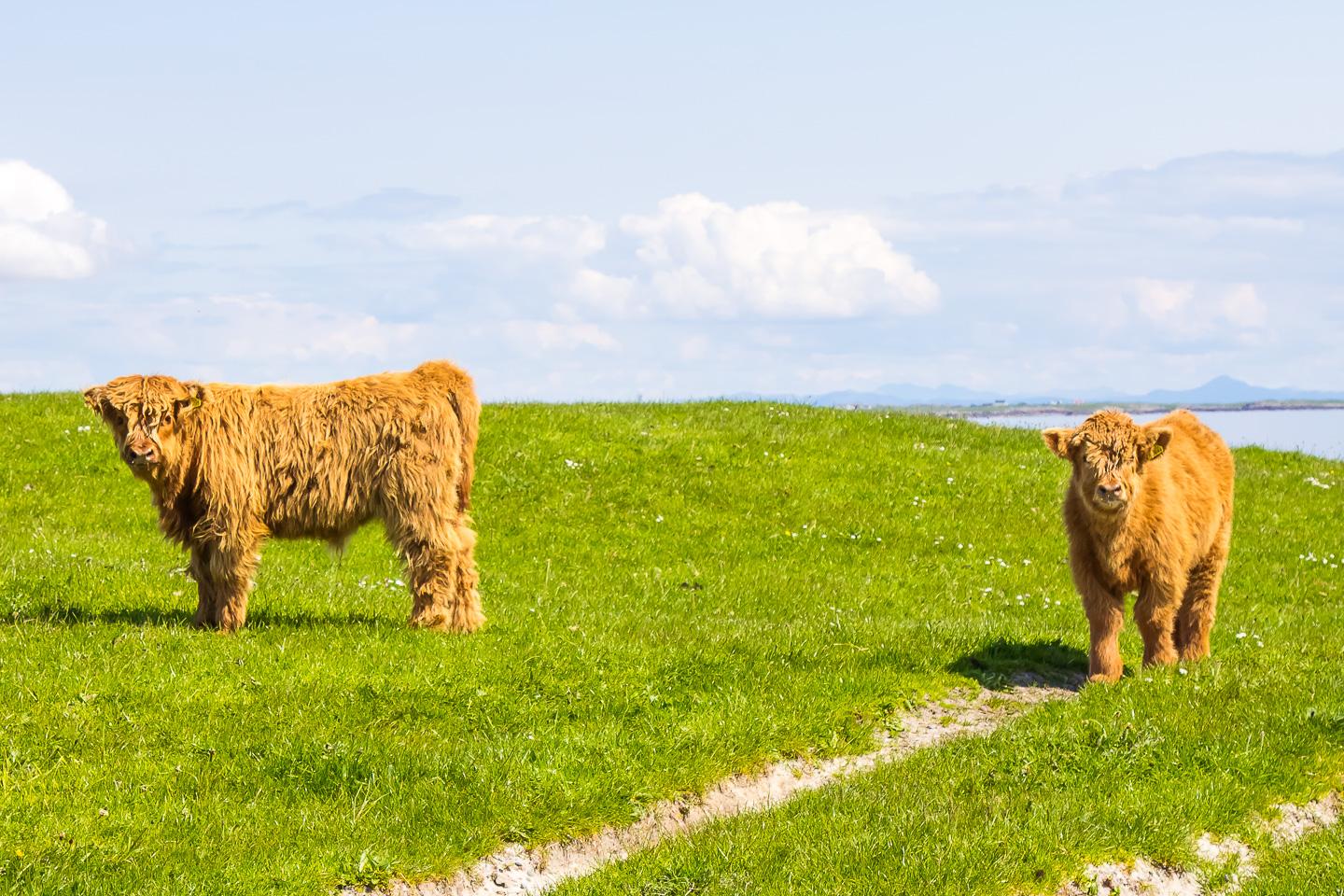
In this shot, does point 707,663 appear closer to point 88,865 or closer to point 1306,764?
point 1306,764

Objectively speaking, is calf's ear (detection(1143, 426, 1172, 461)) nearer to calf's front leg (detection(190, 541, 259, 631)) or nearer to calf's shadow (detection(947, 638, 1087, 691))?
calf's shadow (detection(947, 638, 1087, 691))

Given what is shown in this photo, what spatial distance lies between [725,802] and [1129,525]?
5045 millimetres

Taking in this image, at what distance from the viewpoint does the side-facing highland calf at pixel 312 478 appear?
12.9 m

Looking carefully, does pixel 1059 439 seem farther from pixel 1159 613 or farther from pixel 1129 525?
pixel 1159 613

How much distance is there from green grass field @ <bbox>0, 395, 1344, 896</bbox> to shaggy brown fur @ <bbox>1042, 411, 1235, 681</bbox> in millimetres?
565

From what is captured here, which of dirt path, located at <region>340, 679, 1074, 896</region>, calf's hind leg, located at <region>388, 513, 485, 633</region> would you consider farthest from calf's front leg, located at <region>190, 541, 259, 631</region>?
dirt path, located at <region>340, 679, 1074, 896</region>

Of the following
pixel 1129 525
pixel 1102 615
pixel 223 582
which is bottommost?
pixel 1102 615

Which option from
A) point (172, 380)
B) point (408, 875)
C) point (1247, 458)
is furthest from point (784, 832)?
point (1247, 458)

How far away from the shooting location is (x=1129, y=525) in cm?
1220

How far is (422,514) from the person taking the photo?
12.9 m

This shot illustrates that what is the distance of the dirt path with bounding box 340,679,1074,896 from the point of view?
8586mm

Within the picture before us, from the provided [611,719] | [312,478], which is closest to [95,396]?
[312,478]

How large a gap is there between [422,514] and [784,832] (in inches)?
223

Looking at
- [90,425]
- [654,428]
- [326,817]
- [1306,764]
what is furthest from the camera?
[654,428]
